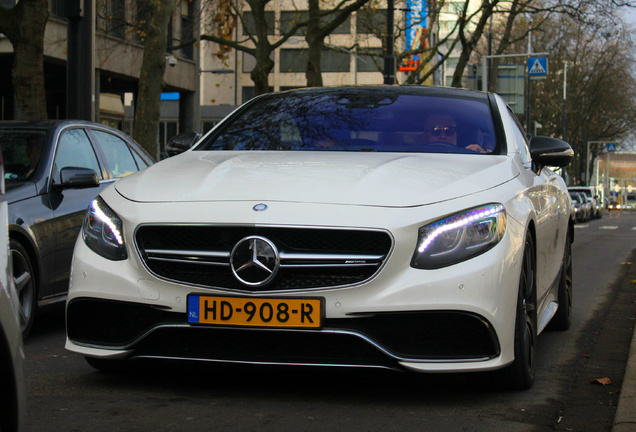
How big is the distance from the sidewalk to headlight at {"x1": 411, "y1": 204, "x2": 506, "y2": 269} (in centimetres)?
88

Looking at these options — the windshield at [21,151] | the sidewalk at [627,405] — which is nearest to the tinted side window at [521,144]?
the sidewalk at [627,405]

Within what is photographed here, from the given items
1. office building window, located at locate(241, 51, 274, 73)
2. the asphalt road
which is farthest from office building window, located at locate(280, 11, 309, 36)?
the asphalt road

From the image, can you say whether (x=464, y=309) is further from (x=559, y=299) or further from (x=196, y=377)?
(x=559, y=299)

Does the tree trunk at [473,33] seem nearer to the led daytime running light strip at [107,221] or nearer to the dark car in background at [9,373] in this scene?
the led daytime running light strip at [107,221]

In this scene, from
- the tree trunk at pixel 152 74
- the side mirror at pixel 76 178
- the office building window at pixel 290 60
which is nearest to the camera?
the side mirror at pixel 76 178

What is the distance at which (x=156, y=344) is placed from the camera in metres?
4.54

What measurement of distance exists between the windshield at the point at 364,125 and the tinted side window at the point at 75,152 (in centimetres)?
170

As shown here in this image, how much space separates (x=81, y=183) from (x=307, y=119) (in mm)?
1843

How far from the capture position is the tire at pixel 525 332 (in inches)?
183

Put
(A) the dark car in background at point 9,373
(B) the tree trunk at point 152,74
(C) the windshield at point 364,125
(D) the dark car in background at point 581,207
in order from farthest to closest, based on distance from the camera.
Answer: (D) the dark car in background at point 581,207 → (B) the tree trunk at point 152,74 → (C) the windshield at point 364,125 → (A) the dark car in background at point 9,373

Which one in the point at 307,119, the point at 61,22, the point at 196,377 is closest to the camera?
the point at 196,377

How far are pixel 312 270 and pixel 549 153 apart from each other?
6.79 ft

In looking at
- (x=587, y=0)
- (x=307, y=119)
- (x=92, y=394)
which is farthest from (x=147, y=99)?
(x=587, y=0)

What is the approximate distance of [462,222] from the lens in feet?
14.5
